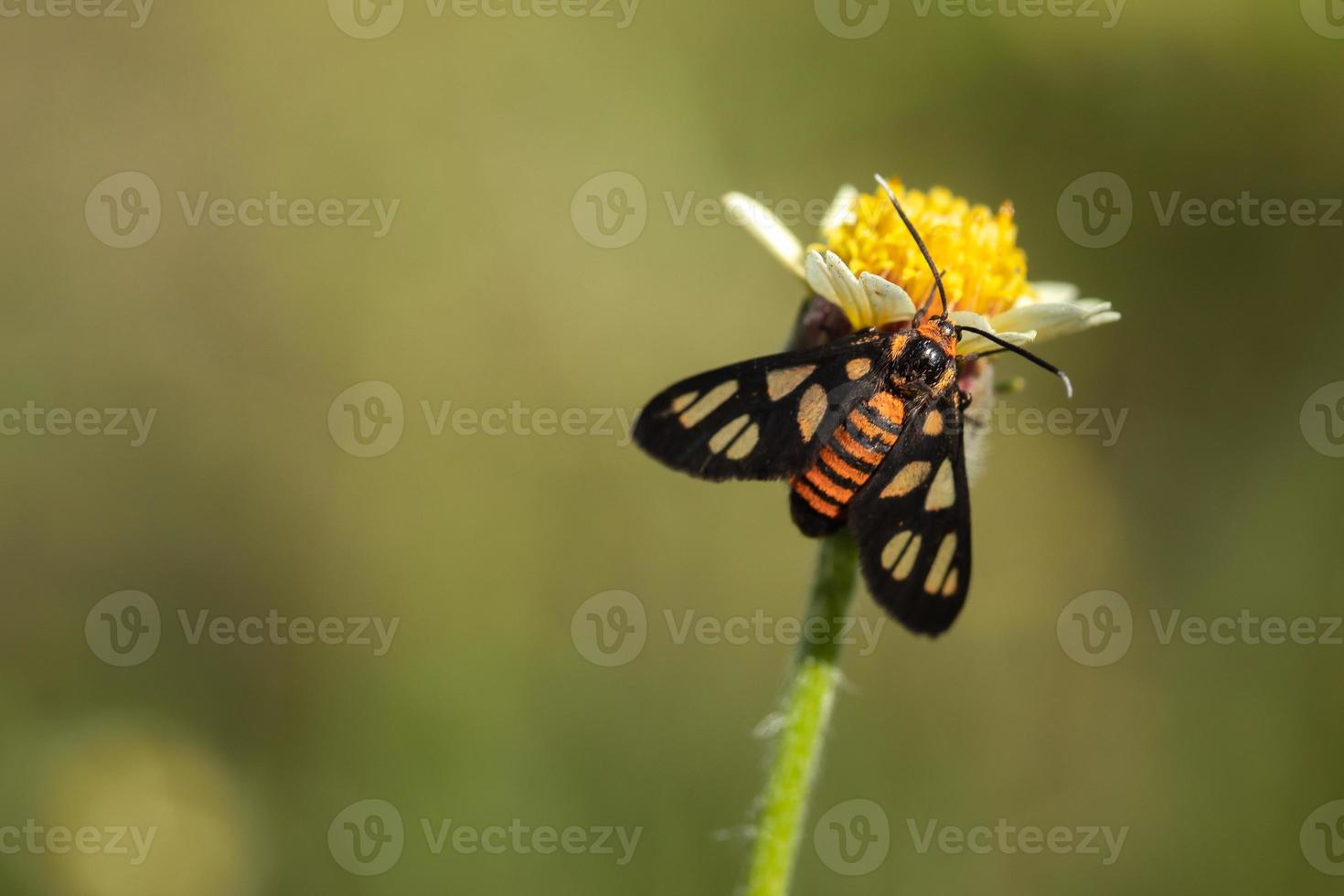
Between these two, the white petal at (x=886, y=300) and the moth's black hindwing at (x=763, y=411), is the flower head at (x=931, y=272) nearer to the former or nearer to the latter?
the white petal at (x=886, y=300)

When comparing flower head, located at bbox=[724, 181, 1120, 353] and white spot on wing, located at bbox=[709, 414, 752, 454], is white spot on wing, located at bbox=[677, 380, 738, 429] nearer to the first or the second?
white spot on wing, located at bbox=[709, 414, 752, 454]

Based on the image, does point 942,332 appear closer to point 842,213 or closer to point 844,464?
point 844,464

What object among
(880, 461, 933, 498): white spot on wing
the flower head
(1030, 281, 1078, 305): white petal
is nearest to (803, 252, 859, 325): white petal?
the flower head

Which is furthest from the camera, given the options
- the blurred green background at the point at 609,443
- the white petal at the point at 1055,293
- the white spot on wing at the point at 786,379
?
the blurred green background at the point at 609,443

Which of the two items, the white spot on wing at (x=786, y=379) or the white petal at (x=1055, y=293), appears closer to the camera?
the white spot on wing at (x=786, y=379)

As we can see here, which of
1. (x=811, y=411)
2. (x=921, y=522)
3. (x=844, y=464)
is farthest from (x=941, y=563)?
(x=811, y=411)

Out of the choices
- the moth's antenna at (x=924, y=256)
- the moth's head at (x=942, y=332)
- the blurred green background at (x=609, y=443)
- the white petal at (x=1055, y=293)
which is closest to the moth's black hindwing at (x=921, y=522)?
the moth's head at (x=942, y=332)

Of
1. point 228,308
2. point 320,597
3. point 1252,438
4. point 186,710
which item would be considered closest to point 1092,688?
point 1252,438

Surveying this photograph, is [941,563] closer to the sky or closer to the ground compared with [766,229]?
closer to the ground
